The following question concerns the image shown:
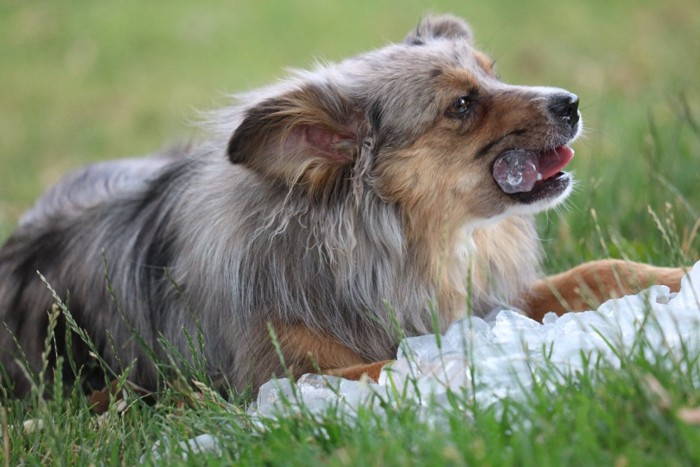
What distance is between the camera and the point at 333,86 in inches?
133

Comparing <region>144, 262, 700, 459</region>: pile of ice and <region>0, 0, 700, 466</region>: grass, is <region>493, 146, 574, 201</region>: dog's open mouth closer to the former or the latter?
<region>0, 0, 700, 466</region>: grass

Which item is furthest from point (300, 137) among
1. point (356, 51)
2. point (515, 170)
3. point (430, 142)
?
point (356, 51)

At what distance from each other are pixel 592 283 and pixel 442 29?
126 cm

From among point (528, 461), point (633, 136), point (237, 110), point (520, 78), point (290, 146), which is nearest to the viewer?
point (528, 461)

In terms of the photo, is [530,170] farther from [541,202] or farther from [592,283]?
[592,283]

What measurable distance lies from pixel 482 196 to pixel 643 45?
Result: 7810mm

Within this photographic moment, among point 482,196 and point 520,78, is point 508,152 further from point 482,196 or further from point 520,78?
point 520,78

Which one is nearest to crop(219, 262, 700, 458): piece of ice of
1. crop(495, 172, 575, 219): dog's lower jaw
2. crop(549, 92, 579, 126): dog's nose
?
crop(495, 172, 575, 219): dog's lower jaw

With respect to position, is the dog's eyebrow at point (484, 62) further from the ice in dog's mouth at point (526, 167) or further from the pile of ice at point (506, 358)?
the pile of ice at point (506, 358)

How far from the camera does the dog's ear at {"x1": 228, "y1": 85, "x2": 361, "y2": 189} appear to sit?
3.18 metres

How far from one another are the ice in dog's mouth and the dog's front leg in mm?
366

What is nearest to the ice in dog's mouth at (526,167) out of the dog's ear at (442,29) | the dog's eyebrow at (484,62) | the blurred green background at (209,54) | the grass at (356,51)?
the grass at (356,51)

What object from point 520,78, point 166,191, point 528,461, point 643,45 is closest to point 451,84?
point 166,191

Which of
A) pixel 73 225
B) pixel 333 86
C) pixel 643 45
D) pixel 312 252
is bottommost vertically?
pixel 73 225
